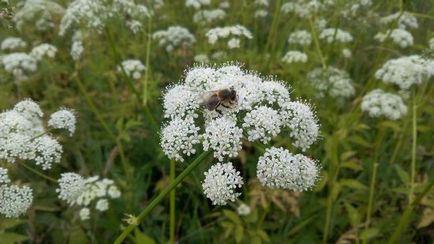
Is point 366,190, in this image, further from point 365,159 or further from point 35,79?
point 35,79

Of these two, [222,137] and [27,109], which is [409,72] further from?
[27,109]

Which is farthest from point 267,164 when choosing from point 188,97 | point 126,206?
point 126,206

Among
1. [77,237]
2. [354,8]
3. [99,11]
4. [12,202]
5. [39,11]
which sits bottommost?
[77,237]

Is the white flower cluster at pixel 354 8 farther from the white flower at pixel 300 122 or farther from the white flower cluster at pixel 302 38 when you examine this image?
the white flower at pixel 300 122

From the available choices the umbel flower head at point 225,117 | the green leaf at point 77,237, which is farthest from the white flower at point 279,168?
the green leaf at point 77,237

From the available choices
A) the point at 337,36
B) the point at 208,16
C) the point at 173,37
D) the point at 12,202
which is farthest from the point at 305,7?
the point at 12,202

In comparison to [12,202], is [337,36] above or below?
above

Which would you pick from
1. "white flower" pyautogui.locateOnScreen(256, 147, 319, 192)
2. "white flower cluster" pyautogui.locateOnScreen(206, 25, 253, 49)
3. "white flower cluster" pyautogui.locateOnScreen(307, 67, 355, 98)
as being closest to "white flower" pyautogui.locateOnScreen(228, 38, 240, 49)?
"white flower cluster" pyautogui.locateOnScreen(206, 25, 253, 49)
